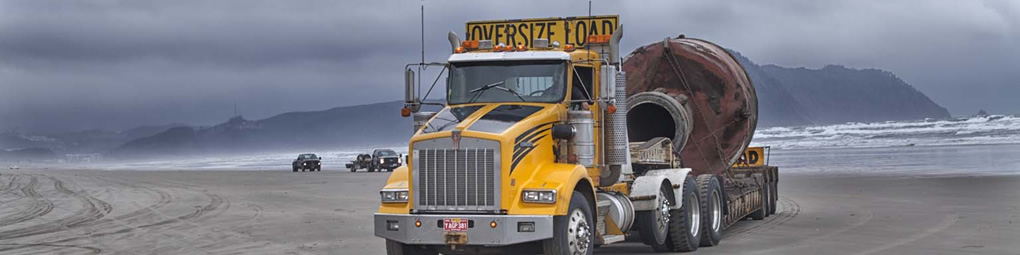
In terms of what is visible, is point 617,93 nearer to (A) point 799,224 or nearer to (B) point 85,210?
(A) point 799,224

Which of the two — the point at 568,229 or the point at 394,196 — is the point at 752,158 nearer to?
the point at 568,229

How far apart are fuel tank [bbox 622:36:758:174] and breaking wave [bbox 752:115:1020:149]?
5054cm

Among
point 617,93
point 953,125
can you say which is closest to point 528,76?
point 617,93

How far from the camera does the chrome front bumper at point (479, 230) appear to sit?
1173 centimetres

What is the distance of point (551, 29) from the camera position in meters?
14.5

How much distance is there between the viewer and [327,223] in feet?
69.9

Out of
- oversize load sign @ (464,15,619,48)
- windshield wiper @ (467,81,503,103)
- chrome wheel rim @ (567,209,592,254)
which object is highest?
oversize load sign @ (464,15,619,48)

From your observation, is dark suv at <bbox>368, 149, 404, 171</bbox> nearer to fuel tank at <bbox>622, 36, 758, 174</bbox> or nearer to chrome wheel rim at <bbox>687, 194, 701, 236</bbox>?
fuel tank at <bbox>622, 36, 758, 174</bbox>

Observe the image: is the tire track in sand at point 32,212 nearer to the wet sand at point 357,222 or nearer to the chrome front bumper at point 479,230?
the wet sand at point 357,222

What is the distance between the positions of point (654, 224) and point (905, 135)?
68.5 metres

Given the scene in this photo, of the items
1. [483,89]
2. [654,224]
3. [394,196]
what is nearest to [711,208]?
[654,224]

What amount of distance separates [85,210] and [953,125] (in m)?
69.6

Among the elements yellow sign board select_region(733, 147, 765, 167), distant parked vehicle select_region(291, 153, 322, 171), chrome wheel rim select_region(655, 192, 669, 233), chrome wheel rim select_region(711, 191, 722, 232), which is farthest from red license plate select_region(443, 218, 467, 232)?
distant parked vehicle select_region(291, 153, 322, 171)

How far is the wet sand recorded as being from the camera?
1614 centimetres
